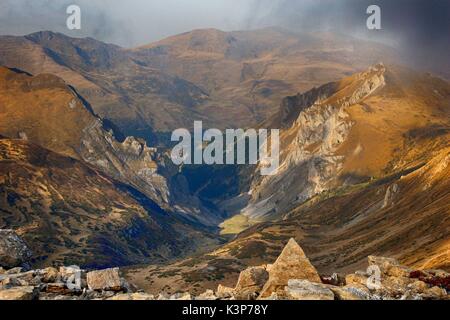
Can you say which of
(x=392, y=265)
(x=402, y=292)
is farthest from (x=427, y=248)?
(x=402, y=292)

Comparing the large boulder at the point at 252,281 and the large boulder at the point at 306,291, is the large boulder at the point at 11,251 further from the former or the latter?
the large boulder at the point at 306,291

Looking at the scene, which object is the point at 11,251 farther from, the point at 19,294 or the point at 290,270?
the point at 290,270

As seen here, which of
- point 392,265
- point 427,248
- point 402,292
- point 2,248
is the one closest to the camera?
point 402,292

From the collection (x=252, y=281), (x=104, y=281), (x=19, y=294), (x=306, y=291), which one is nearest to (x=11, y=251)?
(x=104, y=281)

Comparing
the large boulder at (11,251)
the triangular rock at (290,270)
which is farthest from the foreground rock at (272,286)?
the large boulder at (11,251)
